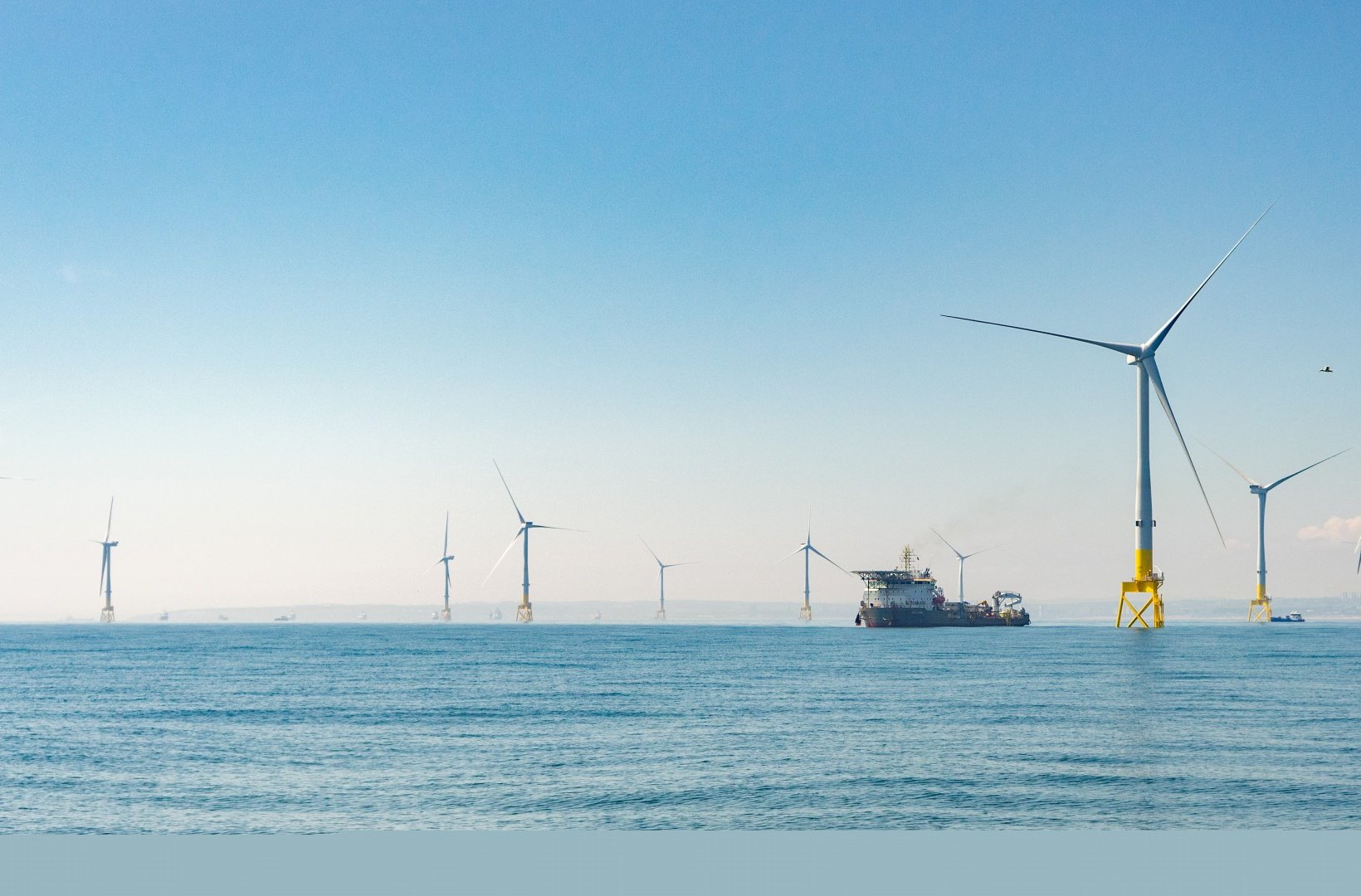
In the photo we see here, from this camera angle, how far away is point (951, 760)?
46906 millimetres

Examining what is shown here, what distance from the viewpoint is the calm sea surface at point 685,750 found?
3738 centimetres

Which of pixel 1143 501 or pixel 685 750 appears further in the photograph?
pixel 1143 501

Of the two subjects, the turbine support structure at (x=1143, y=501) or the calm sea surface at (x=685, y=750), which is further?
the turbine support structure at (x=1143, y=501)

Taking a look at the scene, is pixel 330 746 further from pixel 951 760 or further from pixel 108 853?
pixel 108 853

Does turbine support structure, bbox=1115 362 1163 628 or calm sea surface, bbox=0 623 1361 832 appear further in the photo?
turbine support structure, bbox=1115 362 1163 628

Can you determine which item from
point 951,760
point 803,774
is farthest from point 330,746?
point 951,760

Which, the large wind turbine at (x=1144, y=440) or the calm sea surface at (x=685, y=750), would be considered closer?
the calm sea surface at (x=685, y=750)

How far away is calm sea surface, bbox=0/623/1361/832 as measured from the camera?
1471 inches

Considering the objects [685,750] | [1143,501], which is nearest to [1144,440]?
[1143,501]

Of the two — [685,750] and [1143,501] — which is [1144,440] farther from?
[685,750]

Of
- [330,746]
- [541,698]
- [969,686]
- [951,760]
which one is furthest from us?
[969,686]

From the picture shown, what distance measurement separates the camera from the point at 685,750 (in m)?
51.5

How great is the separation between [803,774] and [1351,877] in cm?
2691

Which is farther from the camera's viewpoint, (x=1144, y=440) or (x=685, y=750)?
(x=1144, y=440)
